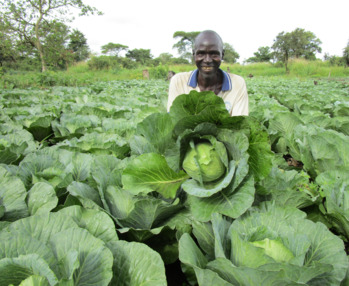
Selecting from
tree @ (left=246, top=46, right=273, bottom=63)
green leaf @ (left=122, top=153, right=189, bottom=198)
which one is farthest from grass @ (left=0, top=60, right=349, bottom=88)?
tree @ (left=246, top=46, right=273, bottom=63)

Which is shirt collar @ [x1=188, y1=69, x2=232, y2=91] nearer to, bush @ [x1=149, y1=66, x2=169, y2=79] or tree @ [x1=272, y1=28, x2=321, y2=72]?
bush @ [x1=149, y1=66, x2=169, y2=79]

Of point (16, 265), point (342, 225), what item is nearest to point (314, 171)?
point (342, 225)

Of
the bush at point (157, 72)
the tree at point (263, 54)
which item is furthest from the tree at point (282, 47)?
the bush at point (157, 72)

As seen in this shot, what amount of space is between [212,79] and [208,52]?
344 mm

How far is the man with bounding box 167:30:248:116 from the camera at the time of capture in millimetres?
2010

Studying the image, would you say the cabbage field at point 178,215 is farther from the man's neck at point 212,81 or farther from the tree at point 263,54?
the tree at point 263,54

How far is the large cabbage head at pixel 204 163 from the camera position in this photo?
914 millimetres

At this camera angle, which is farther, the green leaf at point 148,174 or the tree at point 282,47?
the tree at point 282,47

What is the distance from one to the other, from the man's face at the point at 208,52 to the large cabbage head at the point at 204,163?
132cm

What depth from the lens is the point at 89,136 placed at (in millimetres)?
1873

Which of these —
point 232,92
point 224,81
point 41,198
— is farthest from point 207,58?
point 41,198

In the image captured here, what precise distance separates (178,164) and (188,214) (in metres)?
0.25

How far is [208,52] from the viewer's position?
2.02 metres

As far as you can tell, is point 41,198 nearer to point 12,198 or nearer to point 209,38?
point 12,198
